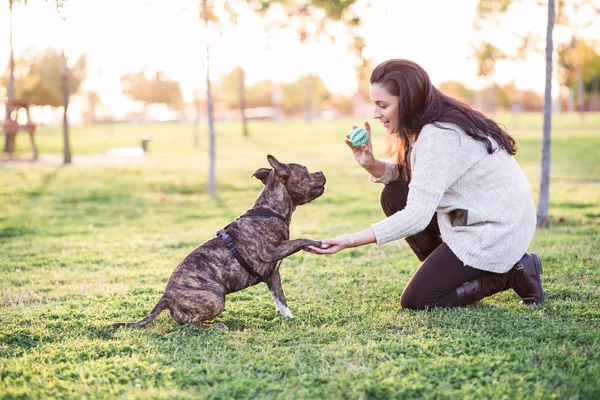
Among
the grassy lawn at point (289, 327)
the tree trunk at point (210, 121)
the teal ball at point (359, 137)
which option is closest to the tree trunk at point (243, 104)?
the tree trunk at point (210, 121)

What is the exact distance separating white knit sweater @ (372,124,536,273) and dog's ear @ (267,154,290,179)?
0.92 meters

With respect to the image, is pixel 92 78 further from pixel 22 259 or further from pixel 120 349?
pixel 120 349

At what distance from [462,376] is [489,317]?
1.29 meters

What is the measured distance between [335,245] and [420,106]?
1.35 metres

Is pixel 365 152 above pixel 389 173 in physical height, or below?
above

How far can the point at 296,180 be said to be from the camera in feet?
16.9

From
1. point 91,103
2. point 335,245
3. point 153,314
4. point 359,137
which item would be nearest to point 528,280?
point 335,245

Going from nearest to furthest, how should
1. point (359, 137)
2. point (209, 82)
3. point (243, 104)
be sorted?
point (359, 137) < point (209, 82) < point (243, 104)

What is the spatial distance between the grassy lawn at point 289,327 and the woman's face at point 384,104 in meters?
1.64

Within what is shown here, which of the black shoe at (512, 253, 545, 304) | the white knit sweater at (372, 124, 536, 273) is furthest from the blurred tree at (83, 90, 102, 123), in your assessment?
the black shoe at (512, 253, 545, 304)

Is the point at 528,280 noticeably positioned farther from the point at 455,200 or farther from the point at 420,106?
the point at 420,106

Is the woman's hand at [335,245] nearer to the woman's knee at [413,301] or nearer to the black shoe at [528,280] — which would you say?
the woman's knee at [413,301]

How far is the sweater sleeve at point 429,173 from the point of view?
4703 millimetres

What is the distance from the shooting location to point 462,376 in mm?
3656
